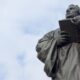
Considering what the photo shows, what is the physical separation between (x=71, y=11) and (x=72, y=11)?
0.02 m

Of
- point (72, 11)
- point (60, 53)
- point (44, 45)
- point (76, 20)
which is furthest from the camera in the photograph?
point (72, 11)

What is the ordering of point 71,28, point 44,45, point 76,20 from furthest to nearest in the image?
1. point 44,45
2. point 76,20
3. point 71,28

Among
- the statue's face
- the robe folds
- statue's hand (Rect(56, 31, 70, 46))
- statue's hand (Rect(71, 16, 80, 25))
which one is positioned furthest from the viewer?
the statue's face

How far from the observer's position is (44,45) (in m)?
12.1

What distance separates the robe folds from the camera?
37.8 ft

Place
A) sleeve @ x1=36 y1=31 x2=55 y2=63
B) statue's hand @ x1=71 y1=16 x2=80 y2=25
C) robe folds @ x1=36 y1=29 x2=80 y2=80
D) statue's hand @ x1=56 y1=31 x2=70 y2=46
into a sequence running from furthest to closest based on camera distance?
1. sleeve @ x1=36 y1=31 x2=55 y2=63
2. statue's hand @ x1=56 y1=31 x2=70 y2=46
3. statue's hand @ x1=71 y1=16 x2=80 y2=25
4. robe folds @ x1=36 y1=29 x2=80 y2=80

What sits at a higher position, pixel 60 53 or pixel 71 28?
pixel 71 28

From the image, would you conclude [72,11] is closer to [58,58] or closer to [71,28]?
[71,28]

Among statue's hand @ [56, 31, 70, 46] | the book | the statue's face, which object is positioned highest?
the statue's face

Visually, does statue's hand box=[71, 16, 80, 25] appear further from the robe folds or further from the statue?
the robe folds

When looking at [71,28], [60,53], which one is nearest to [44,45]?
Result: [60,53]

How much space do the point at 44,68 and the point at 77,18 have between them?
1124 mm

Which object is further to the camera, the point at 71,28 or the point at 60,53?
the point at 60,53

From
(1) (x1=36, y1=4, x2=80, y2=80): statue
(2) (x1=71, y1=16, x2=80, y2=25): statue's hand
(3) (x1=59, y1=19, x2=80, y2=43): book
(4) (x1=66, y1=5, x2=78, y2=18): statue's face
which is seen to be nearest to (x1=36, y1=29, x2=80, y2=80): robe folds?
(1) (x1=36, y1=4, x2=80, y2=80): statue
